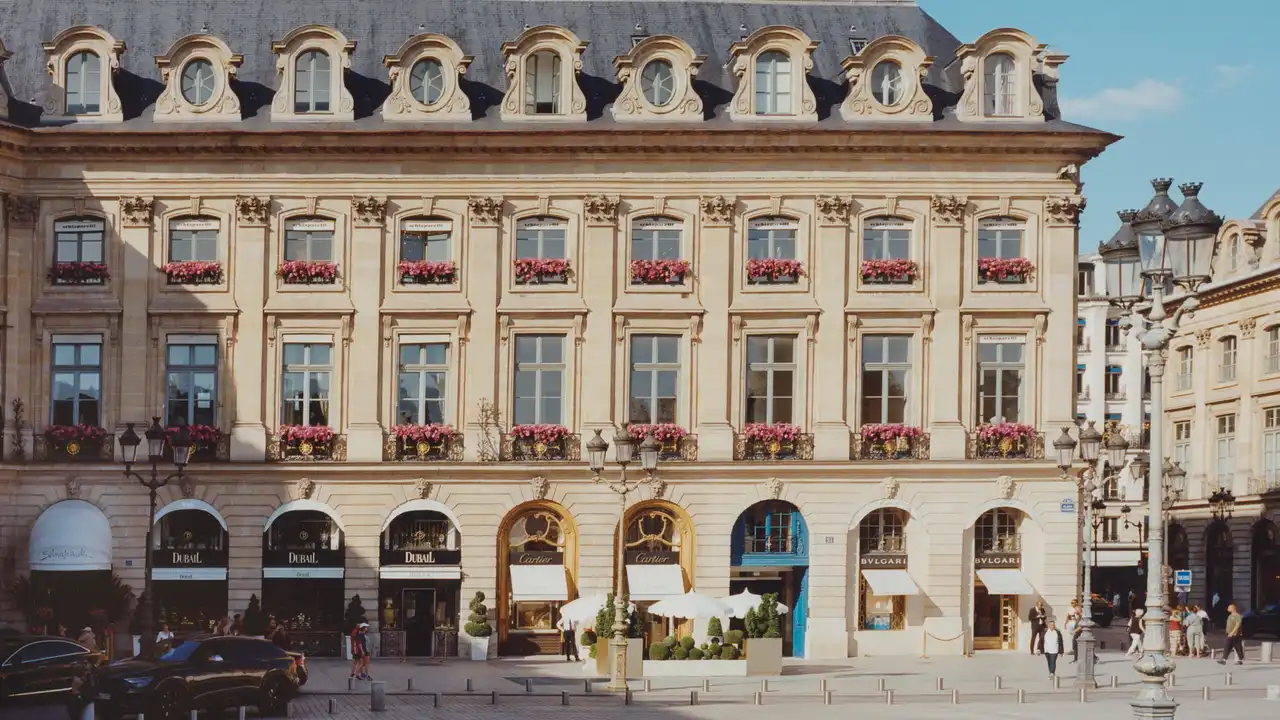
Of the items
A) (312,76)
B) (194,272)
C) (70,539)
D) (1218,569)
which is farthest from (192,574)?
(1218,569)

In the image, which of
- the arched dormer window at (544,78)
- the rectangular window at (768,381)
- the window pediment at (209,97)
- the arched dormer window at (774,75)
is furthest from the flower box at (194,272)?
the arched dormer window at (774,75)

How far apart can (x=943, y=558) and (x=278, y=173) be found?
22427 mm

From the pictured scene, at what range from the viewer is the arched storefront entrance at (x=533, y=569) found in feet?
200

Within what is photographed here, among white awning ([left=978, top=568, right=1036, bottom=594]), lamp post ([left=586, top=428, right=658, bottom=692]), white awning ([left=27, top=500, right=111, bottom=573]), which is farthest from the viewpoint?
white awning ([left=978, top=568, right=1036, bottom=594])

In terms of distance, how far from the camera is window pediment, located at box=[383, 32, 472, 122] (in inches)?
2429

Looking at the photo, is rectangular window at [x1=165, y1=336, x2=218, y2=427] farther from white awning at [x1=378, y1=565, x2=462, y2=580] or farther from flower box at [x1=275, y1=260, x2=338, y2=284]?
white awning at [x1=378, y1=565, x2=462, y2=580]

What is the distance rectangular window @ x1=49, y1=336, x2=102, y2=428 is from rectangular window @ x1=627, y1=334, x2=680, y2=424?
15576mm

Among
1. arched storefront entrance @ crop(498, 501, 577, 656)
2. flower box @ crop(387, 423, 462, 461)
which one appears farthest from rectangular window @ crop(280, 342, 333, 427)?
arched storefront entrance @ crop(498, 501, 577, 656)

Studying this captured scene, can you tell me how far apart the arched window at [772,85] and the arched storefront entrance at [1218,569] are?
129 ft

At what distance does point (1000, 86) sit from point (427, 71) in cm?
1699

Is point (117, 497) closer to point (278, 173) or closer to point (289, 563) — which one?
point (289, 563)

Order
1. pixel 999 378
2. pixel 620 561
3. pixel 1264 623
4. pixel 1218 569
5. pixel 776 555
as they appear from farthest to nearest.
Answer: pixel 1218 569
pixel 1264 623
pixel 999 378
pixel 776 555
pixel 620 561

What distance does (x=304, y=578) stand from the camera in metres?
60.8

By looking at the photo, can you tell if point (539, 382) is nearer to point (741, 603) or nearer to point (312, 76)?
point (741, 603)
